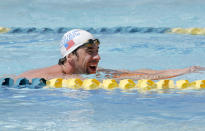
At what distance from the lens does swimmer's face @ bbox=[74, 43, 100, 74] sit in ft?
15.5

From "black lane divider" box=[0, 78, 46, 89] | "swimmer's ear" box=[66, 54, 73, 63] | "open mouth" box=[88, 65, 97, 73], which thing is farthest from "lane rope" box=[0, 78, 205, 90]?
"swimmer's ear" box=[66, 54, 73, 63]

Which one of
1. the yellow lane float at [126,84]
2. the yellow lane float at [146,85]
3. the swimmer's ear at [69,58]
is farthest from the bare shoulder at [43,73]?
the yellow lane float at [146,85]

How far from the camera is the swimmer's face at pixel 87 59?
471cm

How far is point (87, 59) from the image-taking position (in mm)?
4703

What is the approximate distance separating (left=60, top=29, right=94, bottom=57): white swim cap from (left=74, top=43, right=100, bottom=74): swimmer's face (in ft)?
0.26

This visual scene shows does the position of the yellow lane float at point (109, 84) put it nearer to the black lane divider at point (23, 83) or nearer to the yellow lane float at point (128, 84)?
the yellow lane float at point (128, 84)

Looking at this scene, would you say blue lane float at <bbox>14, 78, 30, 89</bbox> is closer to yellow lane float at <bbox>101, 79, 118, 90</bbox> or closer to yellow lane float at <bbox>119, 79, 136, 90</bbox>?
yellow lane float at <bbox>101, 79, 118, 90</bbox>

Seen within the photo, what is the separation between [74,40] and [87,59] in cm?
32

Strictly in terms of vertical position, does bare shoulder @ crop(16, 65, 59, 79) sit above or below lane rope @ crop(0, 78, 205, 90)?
above

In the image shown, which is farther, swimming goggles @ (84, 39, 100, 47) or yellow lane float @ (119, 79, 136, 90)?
swimming goggles @ (84, 39, 100, 47)

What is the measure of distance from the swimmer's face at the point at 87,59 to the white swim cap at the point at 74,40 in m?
0.08

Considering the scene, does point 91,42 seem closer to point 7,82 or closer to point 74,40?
point 74,40

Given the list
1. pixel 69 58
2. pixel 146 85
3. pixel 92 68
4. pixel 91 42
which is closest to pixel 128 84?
pixel 146 85

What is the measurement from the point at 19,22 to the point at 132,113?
976 centimetres
